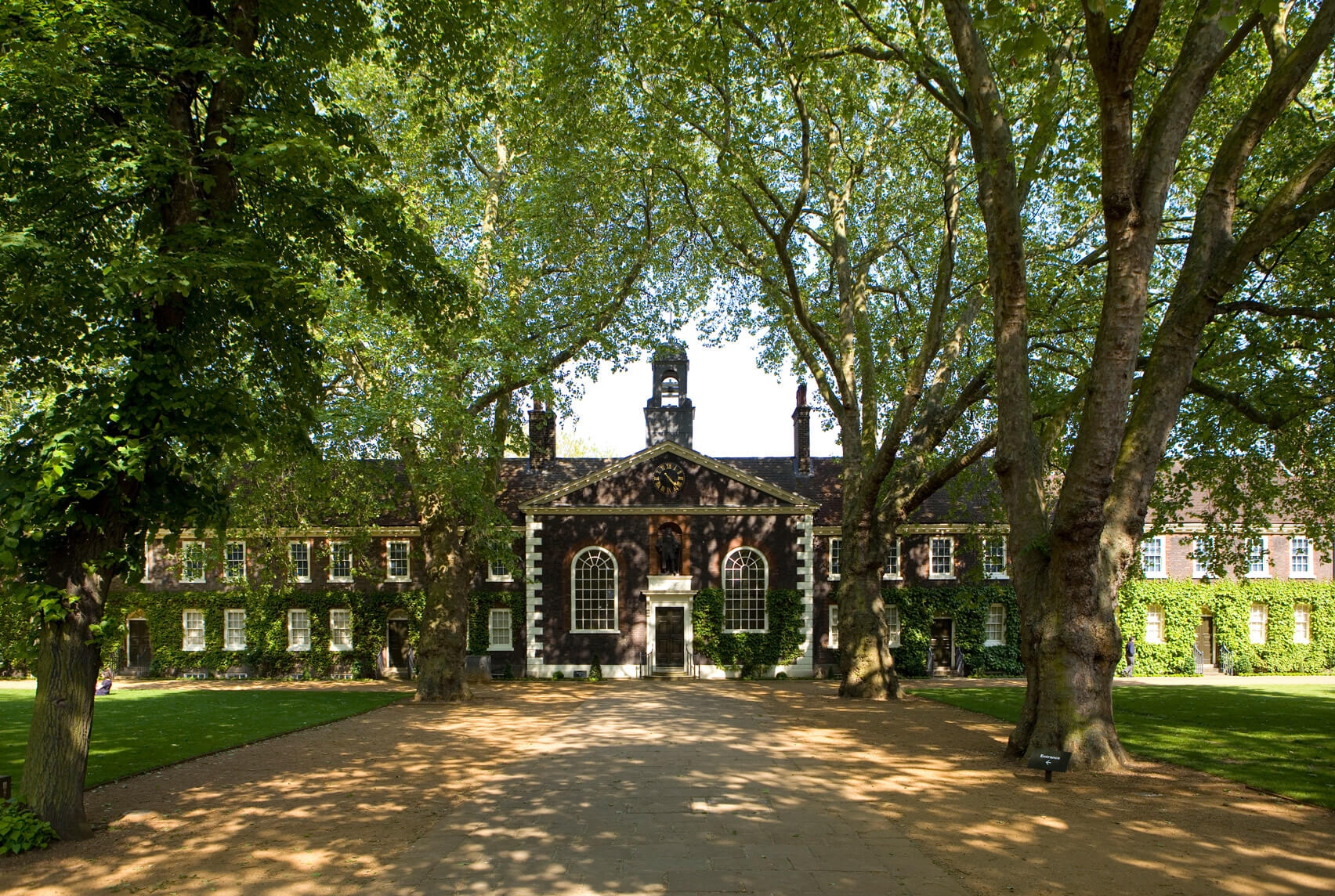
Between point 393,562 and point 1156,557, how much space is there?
3032 cm

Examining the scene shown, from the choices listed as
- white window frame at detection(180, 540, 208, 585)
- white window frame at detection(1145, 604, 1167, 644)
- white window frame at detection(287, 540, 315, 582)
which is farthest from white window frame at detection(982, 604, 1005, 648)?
white window frame at detection(180, 540, 208, 585)

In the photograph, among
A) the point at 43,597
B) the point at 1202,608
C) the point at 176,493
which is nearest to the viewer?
the point at 43,597

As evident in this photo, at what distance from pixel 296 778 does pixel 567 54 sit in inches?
507

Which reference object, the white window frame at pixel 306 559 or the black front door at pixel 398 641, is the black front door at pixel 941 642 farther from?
the white window frame at pixel 306 559

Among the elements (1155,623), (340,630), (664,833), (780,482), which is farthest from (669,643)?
(664,833)

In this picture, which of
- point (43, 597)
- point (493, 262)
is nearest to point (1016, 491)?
point (43, 597)

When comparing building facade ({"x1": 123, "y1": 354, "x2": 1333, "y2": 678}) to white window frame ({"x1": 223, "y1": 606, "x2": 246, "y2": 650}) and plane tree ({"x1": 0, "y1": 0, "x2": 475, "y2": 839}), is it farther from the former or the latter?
plane tree ({"x1": 0, "y1": 0, "x2": 475, "y2": 839})

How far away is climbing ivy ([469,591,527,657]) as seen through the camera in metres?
33.2

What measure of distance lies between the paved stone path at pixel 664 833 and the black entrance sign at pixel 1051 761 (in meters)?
2.12

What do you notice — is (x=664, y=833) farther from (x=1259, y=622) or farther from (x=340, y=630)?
(x=1259, y=622)

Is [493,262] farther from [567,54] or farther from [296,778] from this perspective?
[296,778]

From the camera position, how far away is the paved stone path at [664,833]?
7117mm

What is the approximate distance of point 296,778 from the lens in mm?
12117

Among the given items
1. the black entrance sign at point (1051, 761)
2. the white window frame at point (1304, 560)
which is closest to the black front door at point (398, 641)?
the black entrance sign at point (1051, 761)
